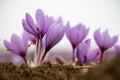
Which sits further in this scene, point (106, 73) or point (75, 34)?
point (75, 34)

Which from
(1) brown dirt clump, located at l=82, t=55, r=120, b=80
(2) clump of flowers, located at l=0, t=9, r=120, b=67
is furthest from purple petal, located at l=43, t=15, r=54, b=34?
(1) brown dirt clump, located at l=82, t=55, r=120, b=80

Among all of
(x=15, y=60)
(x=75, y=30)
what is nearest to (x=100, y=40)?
(x=75, y=30)

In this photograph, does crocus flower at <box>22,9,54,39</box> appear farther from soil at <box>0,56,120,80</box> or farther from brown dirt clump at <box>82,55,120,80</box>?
brown dirt clump at <box>82,55,120,80</box>

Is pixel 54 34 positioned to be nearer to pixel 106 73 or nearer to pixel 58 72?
pixel 58 72

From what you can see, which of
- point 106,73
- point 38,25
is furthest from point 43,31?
point 106,73

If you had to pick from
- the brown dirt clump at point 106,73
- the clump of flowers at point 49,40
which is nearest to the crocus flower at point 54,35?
the clump of flowers at point 49,40

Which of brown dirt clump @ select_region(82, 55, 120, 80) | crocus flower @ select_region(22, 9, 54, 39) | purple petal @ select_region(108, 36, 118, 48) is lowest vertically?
purple petal @ select_region(108, 36, 118, 48)

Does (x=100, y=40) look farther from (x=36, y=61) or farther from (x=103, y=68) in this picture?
(x=103, y=68)
